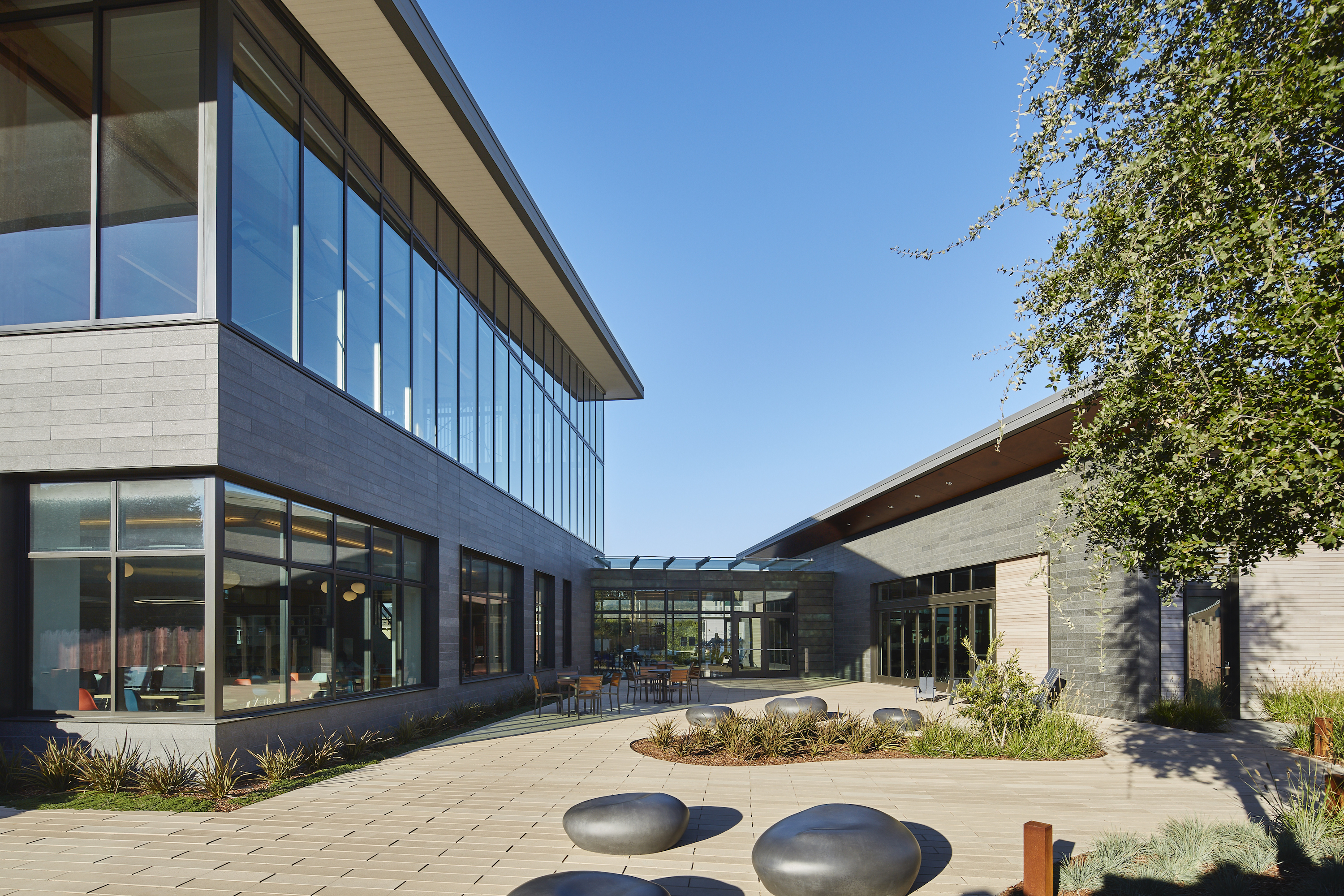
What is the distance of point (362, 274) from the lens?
13.8 m

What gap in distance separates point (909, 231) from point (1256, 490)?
369cm

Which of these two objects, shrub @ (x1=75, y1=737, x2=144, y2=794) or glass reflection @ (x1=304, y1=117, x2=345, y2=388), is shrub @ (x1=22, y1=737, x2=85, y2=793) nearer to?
shrub @ (x1=75, y1=737, x2=144, y2=794)

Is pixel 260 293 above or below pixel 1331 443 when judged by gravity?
above

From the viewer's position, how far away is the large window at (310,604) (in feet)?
33.3

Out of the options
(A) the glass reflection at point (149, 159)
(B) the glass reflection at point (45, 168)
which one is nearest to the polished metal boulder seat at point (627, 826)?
(A) the glass reflection at point (149, 159)

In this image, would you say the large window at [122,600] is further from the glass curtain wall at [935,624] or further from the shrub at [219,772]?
the glass curtain wall at [935,624]

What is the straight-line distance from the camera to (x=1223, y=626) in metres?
15.6

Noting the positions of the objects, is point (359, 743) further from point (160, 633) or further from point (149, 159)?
point (149, 159)

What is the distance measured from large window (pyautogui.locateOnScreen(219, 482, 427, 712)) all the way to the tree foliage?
8.63m

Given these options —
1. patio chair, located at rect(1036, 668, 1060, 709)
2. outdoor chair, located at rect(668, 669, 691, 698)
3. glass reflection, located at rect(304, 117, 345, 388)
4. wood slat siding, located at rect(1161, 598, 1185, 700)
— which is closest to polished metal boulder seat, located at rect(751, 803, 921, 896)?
patio chair, located at rect(1036, 668, 1060, 709)

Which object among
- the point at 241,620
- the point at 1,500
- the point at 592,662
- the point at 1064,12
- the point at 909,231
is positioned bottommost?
the point at 592,662

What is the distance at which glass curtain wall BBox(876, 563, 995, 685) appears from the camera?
21406 millimetres

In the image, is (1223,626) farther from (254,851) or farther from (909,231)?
(254,851)

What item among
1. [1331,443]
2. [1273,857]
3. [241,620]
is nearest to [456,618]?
[241,620]
